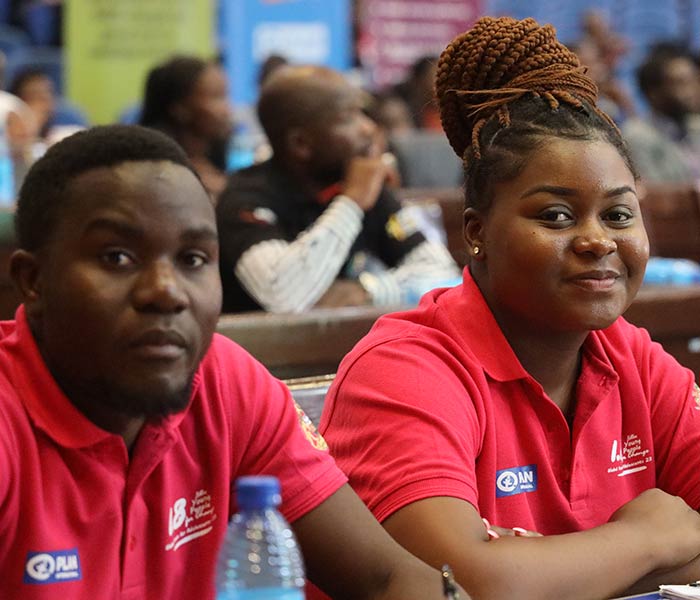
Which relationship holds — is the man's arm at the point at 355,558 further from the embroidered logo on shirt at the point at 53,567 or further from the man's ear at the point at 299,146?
the man's ear at the point at 299,146

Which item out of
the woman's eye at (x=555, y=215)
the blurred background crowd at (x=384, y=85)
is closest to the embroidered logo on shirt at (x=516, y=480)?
the woman's eye at (x=555, y=215)

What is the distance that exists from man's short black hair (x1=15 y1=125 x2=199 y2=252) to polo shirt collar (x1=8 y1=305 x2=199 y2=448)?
13 cm

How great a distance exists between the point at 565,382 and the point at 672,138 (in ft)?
20.4

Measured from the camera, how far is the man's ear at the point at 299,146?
383 centimetres

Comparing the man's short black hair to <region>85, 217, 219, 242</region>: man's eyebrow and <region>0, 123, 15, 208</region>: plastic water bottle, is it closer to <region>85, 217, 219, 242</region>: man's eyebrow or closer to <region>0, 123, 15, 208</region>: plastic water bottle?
<region>85, 217, 219, 242</region>: man's eyebrow

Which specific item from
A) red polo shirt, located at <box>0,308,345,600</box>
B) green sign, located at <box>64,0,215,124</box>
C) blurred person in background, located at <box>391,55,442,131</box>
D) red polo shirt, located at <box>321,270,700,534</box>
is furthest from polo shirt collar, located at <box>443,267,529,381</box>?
blurred person in background, located at <box>391,55,442,131</box>

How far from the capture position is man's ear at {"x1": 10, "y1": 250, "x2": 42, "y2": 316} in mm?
1356

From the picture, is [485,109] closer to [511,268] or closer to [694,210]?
[511,268]

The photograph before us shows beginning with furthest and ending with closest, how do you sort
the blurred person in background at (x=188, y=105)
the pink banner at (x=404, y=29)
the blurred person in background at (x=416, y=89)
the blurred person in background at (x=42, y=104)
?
the pink banner at (x=404, y=29), the blurred person in background at (x=416, y=89), the blurred person in background at (x=42, y=104), the blurred person in background at (x=188, y=105)

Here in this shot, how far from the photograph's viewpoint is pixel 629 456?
188 cm

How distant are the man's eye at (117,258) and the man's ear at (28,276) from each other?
0.11m

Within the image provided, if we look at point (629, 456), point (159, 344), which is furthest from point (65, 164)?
point (629, 456)

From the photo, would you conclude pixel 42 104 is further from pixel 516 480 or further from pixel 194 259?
pixel 194 259

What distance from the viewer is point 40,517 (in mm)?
1307
